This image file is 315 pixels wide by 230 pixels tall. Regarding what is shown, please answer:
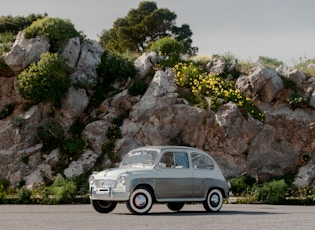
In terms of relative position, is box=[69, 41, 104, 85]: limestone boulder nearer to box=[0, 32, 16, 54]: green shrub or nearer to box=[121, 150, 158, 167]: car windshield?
box=[0, 32, 16, 54]: green shrub

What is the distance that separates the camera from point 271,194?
77.7ft

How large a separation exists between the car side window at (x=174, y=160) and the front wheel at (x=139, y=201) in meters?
1.05

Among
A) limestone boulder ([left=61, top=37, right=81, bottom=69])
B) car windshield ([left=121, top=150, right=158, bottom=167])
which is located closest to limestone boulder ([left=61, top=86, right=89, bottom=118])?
limestone boulder ([left=61, top=37, right=81, bottom=69])

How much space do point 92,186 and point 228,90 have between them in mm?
14030

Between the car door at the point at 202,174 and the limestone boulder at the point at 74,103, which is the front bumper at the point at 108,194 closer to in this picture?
the car door at the point at 202,174

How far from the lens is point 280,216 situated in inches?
659

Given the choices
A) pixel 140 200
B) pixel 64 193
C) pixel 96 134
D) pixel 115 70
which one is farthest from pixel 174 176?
pixel 115 70

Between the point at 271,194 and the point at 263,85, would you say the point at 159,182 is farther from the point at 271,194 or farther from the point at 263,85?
the point at 263,85

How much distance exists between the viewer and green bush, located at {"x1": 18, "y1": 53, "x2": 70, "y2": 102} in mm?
27297

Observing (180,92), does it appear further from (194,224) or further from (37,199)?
(194,224)

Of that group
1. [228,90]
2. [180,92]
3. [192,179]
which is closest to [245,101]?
[228,90]

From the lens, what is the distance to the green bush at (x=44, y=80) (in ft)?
89.6

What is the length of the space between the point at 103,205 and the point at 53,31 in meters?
13.7

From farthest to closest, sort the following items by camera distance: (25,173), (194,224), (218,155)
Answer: (218,155), (25,173), (194,224)
